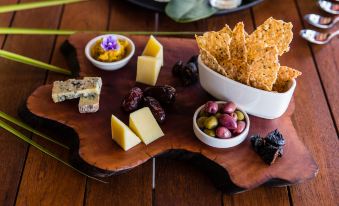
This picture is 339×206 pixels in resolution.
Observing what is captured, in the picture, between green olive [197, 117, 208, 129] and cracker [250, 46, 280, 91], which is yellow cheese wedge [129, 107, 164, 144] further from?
cracker [250, 46, 280, 91]

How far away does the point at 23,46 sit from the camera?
44.1 inches

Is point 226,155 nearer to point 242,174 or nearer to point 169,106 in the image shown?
point 242,174

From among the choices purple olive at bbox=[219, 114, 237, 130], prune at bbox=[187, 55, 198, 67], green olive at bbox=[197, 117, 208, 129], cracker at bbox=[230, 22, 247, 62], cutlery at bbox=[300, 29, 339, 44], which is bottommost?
cutlery at bbox=[300, 29, 339, 44]

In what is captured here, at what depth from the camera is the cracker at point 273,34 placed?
868mm

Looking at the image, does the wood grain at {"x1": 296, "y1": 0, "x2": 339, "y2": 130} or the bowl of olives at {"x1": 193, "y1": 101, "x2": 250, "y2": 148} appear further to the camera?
the wood grain at {"x1": 296, "y1": 0, "x2": 339, "y2": 130}

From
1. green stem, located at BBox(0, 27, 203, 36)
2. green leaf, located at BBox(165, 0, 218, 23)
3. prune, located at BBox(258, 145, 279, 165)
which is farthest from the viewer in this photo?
green leaf, located at BBox(165, 0, 218, 23)

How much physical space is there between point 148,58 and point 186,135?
0.19m

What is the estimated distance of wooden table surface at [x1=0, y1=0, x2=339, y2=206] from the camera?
2.72 ft

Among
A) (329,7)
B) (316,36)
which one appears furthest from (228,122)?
(329,7)

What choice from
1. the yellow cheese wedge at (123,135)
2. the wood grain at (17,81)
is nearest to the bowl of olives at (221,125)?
the yellow cheese wedge at (123,135)

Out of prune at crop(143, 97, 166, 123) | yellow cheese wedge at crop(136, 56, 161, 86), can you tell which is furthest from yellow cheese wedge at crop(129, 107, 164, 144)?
yellow cheese wedge at crop(136, 56, 161, 86)

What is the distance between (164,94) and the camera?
89 centimetres

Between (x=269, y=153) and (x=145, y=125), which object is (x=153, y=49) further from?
(x=269, y=153)

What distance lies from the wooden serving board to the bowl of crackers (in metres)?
0.05
